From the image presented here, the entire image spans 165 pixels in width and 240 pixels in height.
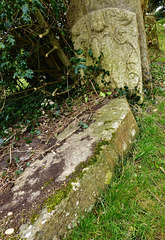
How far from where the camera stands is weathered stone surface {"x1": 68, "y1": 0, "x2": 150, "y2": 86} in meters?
2.34

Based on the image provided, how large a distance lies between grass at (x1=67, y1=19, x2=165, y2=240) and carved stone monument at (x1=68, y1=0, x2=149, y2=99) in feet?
4.23

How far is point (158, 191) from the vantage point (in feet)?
4.36

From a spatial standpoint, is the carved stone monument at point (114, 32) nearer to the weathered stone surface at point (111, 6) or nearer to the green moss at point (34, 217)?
the weathered stone surface at point (111, 6)

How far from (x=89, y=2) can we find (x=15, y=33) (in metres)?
1.36

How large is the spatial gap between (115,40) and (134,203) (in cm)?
234

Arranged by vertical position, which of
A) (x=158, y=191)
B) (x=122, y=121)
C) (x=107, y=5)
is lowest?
(x=158, y=191)

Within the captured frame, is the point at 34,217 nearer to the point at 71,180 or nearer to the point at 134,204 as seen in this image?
the point at 71,180

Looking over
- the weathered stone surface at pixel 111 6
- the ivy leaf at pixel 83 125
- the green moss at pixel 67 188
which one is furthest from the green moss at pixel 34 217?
the weathered stone surface at pixel 111 6

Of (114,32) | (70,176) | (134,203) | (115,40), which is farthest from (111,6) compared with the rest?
(134,203)

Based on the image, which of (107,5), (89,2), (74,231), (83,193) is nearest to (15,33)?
(89,2)

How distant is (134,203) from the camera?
1.27 m

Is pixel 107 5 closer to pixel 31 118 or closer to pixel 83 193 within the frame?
pixel 31 118

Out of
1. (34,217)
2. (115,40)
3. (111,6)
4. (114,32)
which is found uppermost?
(111,6)

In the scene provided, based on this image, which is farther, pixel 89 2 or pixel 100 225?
pixel 89 2
